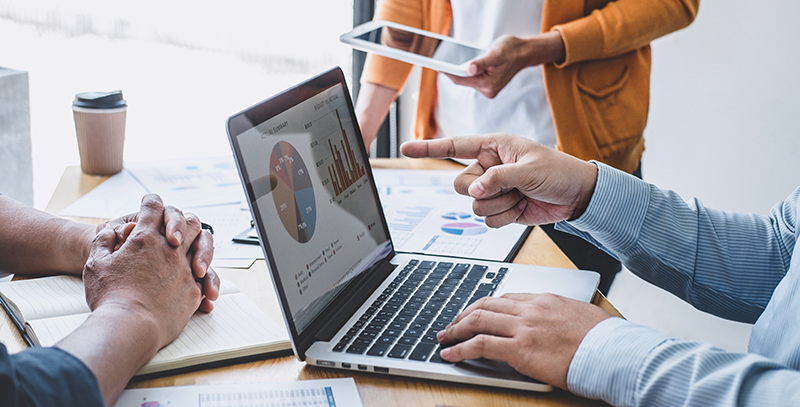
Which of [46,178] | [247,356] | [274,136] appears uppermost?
[274,136]

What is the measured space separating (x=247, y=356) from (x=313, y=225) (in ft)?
0.53

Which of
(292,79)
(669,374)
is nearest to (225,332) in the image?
(669,374)

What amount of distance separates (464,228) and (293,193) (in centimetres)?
50

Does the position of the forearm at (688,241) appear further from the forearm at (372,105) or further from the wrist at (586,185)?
the forearm at (372,105)

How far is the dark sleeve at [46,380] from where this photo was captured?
0.47 m

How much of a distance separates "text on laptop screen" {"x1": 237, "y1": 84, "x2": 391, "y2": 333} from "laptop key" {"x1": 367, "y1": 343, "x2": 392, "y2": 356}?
0.07 metres

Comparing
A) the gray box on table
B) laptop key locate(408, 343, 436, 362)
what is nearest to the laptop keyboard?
laptop key locate(408, 343, 436, 362)

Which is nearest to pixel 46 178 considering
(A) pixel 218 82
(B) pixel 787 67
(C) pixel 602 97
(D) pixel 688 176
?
(A) pixel 218 82

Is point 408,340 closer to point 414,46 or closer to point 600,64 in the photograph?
point 414,46

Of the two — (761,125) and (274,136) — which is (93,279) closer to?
(274,136)

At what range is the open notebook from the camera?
65 centimetres

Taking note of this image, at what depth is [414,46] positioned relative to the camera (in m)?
1.27

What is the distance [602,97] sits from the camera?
1.37m

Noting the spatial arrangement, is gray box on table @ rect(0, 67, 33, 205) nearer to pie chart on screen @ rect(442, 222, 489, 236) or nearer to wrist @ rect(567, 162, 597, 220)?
pie chart on screen @ rect(442, 222, 489, 236)
